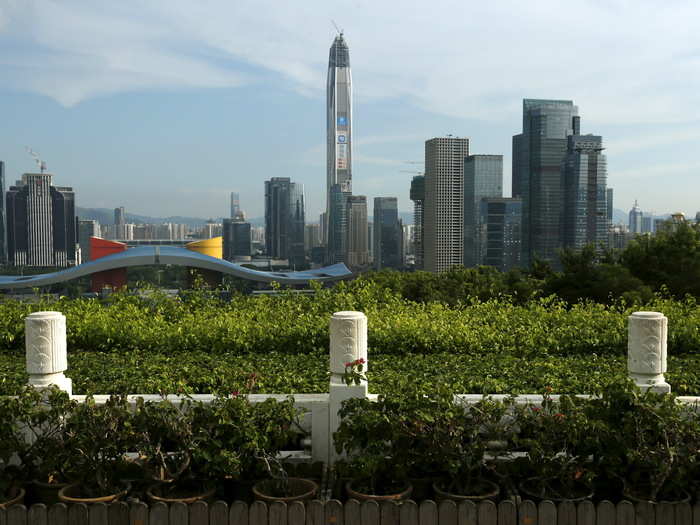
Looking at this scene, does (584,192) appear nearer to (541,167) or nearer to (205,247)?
(541,167)

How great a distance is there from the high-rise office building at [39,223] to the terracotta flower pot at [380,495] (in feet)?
483

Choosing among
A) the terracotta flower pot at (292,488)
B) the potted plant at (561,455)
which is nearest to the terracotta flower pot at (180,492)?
the terracotta flower pot at (292,488)

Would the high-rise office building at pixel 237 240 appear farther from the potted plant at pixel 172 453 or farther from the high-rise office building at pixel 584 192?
the potted plant at pixel 172 453

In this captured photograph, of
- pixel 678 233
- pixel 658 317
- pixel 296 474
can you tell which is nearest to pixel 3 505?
pixel 296 474

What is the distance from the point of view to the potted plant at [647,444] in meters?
4.16

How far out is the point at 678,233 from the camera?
16.6 metres

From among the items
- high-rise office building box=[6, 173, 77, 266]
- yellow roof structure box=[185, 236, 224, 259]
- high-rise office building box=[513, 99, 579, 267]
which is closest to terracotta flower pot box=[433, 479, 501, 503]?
yellow roof structure box=[185, 236, 224, 259]

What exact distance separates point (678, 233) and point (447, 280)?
611 cm

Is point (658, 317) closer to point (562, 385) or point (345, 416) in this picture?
point (562, 385)

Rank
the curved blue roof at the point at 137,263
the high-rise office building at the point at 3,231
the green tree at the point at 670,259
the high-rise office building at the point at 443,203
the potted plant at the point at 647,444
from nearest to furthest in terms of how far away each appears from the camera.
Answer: the potted plant at the point at 647,444, the green tree at the point at 670,259, the curved blue roof at the point at 137,263, the high-rise office building at the point at 443,203, the high-rise office building at the point at 3,231

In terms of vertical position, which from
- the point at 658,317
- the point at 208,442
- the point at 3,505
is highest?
the point at 658,317

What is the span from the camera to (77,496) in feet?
14.3

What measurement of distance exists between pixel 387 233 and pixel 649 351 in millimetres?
141984

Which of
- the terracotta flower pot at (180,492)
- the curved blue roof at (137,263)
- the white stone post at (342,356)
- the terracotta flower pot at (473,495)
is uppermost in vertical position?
the white stone post at (342,356)
